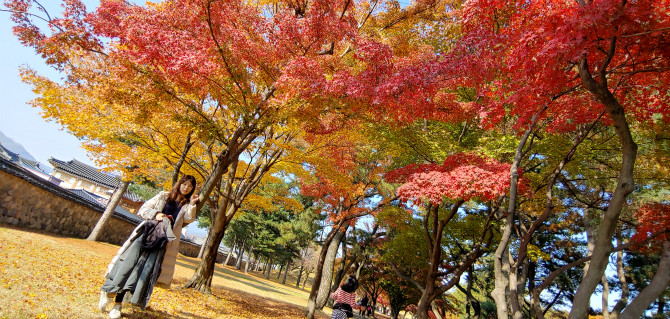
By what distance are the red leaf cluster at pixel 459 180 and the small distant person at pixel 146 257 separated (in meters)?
4.94

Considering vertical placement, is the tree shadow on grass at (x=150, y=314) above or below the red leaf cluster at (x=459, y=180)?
below

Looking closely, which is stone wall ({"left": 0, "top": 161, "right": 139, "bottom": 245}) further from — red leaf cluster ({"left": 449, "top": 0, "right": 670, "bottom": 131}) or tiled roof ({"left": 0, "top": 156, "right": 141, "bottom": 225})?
red leaf cluster ({"left": 449, "top": 0, "right": 670, "bottom": 131})

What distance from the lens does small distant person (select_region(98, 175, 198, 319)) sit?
3143mm

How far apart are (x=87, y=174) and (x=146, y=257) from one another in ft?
114

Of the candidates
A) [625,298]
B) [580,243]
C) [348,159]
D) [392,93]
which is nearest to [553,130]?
[392,93]

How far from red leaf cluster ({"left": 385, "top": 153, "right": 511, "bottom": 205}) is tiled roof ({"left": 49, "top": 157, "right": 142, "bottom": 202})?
3038 cm

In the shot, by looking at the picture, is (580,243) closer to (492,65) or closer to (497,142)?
(497,142)

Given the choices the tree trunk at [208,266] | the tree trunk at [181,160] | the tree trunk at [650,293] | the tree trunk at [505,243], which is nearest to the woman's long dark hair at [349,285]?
the tree trunk at [505,243]

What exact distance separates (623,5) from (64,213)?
59.4ft

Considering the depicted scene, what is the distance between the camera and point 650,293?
12.8ft

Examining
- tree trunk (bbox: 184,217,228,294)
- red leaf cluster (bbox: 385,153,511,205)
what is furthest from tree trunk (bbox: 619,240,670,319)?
tree trunk (bbox: 184,217,228,294)

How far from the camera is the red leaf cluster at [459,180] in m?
6.32

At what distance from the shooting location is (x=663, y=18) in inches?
161

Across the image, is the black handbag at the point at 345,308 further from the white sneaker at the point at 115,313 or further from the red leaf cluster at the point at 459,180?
the white sneaker at the point at 115,313
